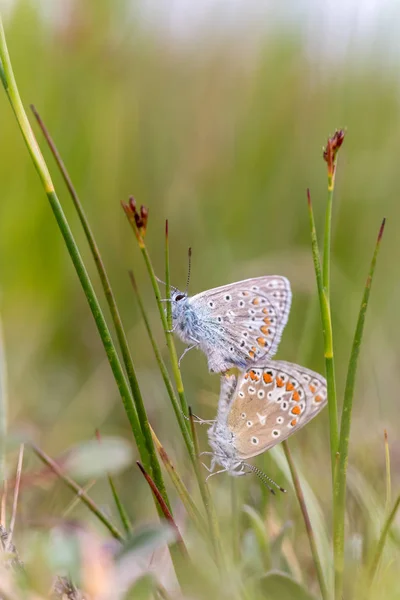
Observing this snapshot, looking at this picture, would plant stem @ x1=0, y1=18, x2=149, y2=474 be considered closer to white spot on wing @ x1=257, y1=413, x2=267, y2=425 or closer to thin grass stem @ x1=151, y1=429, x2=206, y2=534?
thin grass stem @ x1=151, y1=429, x2=206, y2=534

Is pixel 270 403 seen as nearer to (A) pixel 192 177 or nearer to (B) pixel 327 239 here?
(B) pixel 327 239

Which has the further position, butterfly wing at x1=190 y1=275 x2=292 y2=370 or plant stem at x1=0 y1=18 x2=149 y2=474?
butterfly wing at x1=190 y1=275 x2=292 y2=370

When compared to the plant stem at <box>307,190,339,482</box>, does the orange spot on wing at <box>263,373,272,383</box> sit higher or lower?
lower

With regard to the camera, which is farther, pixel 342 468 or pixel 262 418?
pixel 262 418

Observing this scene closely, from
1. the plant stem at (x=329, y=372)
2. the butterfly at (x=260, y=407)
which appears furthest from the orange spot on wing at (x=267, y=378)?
the plant stem at (x=329, y=372)

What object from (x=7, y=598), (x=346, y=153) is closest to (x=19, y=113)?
(x=7, y=598)

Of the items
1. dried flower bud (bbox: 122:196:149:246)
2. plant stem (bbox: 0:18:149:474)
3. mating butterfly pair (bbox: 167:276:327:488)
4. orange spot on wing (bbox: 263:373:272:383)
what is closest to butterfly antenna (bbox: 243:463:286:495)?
mating butterfly pair (bbox: 167:276:327:488)

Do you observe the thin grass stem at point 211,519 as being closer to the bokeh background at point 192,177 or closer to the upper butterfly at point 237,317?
the upper butterfly at point 237,317

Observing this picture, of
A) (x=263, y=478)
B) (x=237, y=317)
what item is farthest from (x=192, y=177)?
(x=263, y=478)
